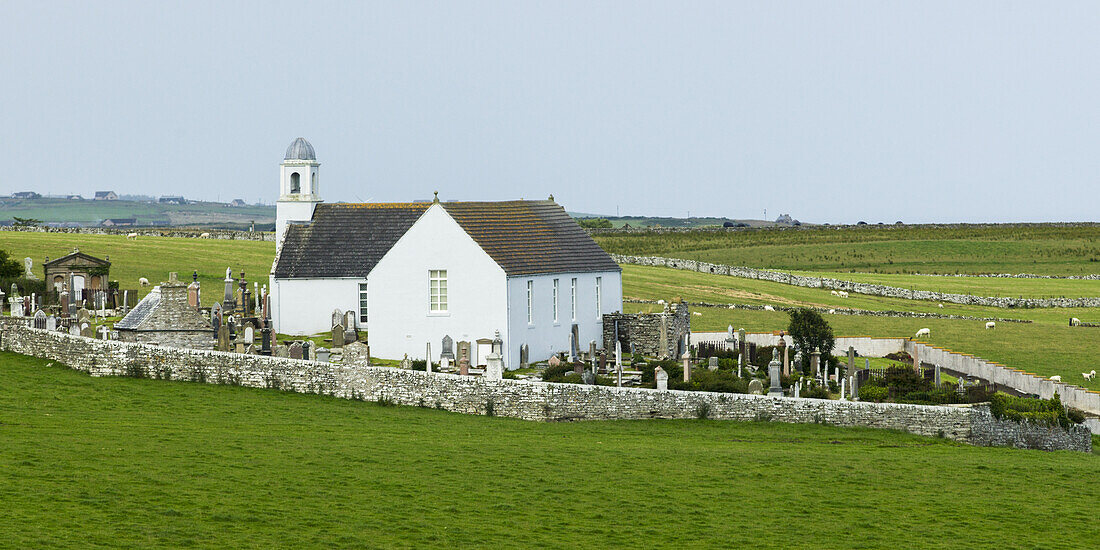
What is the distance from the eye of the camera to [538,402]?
32.9m

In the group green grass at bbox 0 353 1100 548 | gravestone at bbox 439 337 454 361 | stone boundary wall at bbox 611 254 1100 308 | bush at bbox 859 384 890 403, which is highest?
stone boundary wall at bbox 611 254 1100 308

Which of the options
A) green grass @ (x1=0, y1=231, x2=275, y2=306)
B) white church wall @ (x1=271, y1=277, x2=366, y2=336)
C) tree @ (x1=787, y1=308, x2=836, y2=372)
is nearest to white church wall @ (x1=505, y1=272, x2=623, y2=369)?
tree @ (x1=787, y1=308, x2=836, y2=372)

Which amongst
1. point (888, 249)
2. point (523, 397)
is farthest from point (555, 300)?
point (888, 249)

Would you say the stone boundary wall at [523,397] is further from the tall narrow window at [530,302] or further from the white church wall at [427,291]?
the tall narrow window at [530,302]

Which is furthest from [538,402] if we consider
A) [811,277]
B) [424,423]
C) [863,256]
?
[863,256]

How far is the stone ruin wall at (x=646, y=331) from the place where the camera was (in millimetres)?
46291

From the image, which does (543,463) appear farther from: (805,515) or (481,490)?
(805,515)

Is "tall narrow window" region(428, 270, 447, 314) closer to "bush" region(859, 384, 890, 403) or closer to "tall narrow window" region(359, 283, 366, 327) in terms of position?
"tall narrow window" region(359, 283, 366, 327)

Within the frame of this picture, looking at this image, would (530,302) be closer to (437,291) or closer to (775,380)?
(437,291)

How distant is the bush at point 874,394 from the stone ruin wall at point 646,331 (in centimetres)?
1128

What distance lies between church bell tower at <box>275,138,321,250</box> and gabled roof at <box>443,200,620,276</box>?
35.6 feet

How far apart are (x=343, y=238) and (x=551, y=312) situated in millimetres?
11563

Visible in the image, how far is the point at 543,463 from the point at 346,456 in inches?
156

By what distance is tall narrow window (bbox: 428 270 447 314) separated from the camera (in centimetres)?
4388
